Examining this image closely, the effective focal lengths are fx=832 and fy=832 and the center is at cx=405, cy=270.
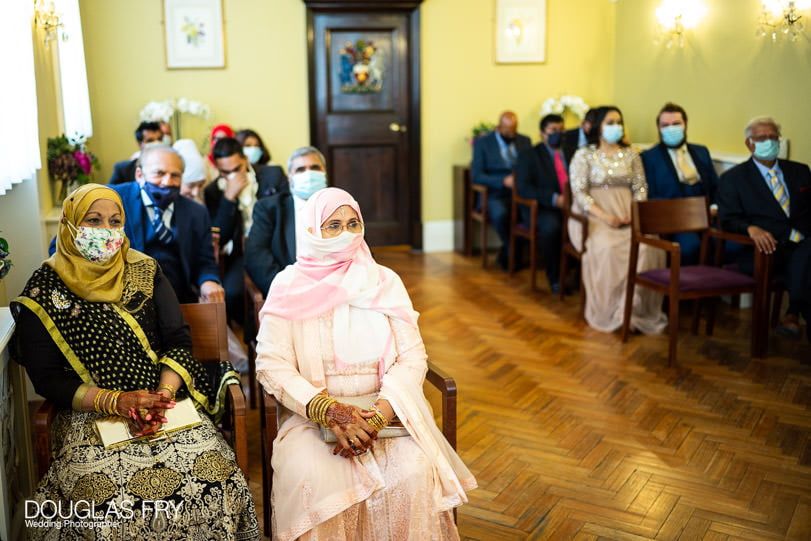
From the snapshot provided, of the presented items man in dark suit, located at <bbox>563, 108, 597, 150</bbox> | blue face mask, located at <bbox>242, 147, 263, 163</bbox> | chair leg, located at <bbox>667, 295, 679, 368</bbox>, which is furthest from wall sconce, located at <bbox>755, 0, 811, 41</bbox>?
blue face mask, located at <bbox>242, 147, 263, 163</bbox>

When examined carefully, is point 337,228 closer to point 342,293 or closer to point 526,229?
point 342,293

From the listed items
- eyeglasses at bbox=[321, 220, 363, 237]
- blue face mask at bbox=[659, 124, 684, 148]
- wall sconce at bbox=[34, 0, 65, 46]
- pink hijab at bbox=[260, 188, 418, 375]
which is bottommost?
pink hijab at bbox=[260, 188, 418, 375]

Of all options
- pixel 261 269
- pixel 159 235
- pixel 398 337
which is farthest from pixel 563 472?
pixel 159 235

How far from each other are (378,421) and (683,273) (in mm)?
3058

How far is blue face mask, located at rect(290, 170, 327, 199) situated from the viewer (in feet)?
13.6

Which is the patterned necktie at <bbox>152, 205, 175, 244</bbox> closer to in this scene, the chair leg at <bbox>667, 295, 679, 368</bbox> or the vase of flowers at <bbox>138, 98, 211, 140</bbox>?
the chair leg at <bbox>667, 295, 679, 368</bbox>

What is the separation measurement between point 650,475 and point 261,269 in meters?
2.04

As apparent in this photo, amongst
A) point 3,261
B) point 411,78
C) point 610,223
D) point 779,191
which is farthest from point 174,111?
point 3,261

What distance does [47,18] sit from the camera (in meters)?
4.66

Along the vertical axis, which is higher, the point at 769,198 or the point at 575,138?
the point at 575,138

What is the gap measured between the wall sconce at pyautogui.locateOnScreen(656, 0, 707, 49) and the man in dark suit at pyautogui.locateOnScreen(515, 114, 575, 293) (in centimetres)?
118

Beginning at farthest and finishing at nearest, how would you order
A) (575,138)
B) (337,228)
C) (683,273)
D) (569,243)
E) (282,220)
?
(575,138) < (569,243) < (683,273) < (282,220) < (337,228)

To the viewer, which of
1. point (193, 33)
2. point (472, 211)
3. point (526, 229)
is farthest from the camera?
point (472, 211)

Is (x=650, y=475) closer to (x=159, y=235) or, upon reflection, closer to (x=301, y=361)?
(x=301, y=361)
